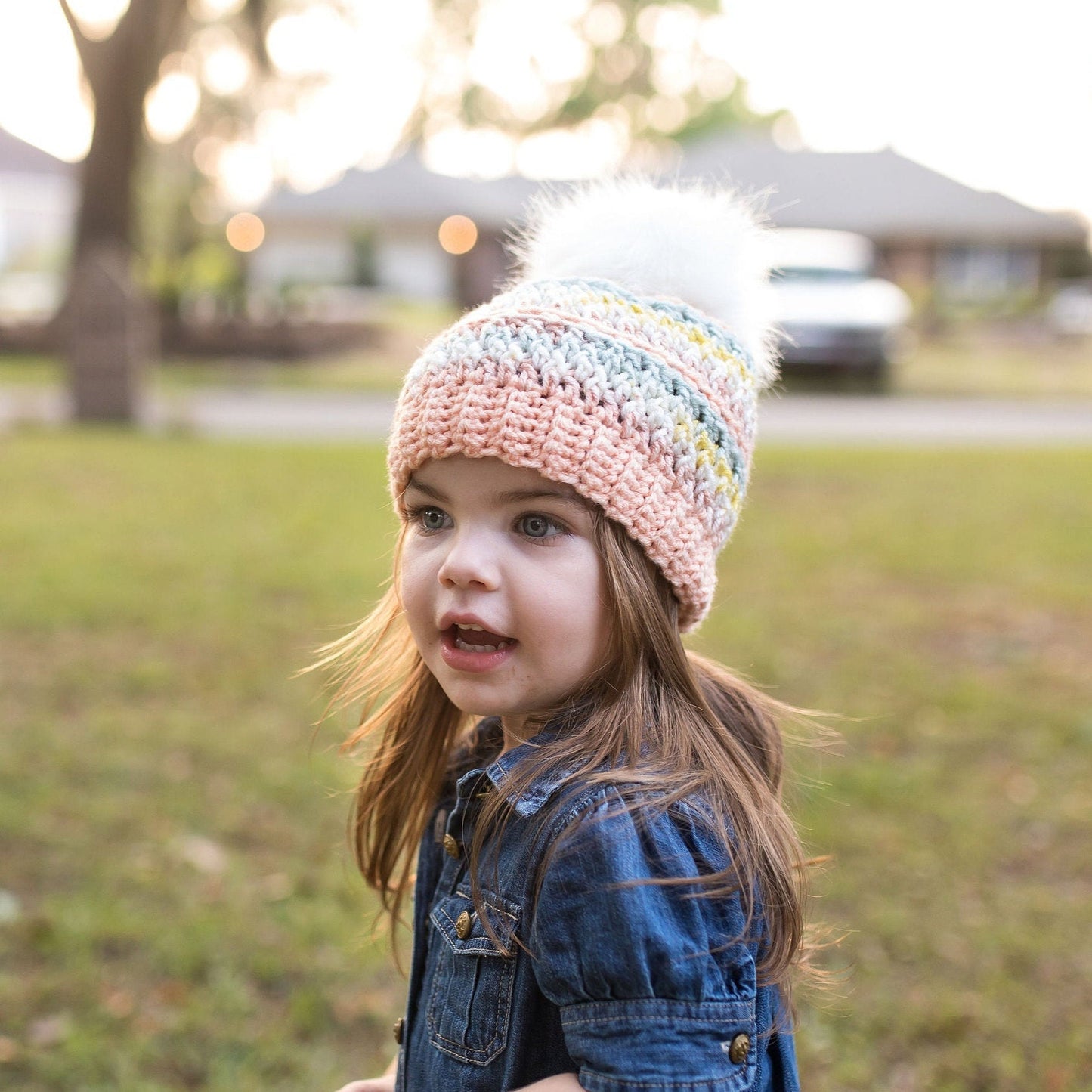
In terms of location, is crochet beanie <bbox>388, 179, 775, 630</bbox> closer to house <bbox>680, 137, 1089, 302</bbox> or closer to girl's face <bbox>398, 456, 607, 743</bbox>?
girl's face <bbox>398, 456, 607, 743</bbox>

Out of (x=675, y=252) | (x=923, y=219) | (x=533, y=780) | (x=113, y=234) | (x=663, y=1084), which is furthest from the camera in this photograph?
(x=923, y=219)

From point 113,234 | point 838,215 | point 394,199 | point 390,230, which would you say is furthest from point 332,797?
point 390,230

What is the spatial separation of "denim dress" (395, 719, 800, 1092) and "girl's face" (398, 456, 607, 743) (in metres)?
0.10

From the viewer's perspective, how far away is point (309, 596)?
5703 mm

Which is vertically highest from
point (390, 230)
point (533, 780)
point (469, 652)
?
point (390, 230)

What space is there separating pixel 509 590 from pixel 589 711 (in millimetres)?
186

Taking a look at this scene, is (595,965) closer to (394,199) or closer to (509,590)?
(509,590)

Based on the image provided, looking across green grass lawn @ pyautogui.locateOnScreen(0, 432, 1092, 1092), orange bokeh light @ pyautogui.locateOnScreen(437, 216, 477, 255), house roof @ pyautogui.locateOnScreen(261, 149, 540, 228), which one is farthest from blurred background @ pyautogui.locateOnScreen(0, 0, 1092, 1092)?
house roof @ pyautogui.locateOnScreen(261, 149, 540, 228)

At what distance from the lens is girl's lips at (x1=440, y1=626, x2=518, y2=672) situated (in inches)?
58.8

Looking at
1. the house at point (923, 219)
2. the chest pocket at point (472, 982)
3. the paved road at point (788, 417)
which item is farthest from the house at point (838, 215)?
the chest pocket at point (472, 982)

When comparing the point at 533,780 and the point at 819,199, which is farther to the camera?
the point at 819,199

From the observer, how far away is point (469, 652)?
1503mm

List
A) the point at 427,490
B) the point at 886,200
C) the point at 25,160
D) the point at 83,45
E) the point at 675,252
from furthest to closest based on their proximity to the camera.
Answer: the point at 25,160 → the point at 886,200 → the point at 83,45 → the point at 675,252 → the point at 427,490

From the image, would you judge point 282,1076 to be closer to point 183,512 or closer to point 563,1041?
point 563,1041
